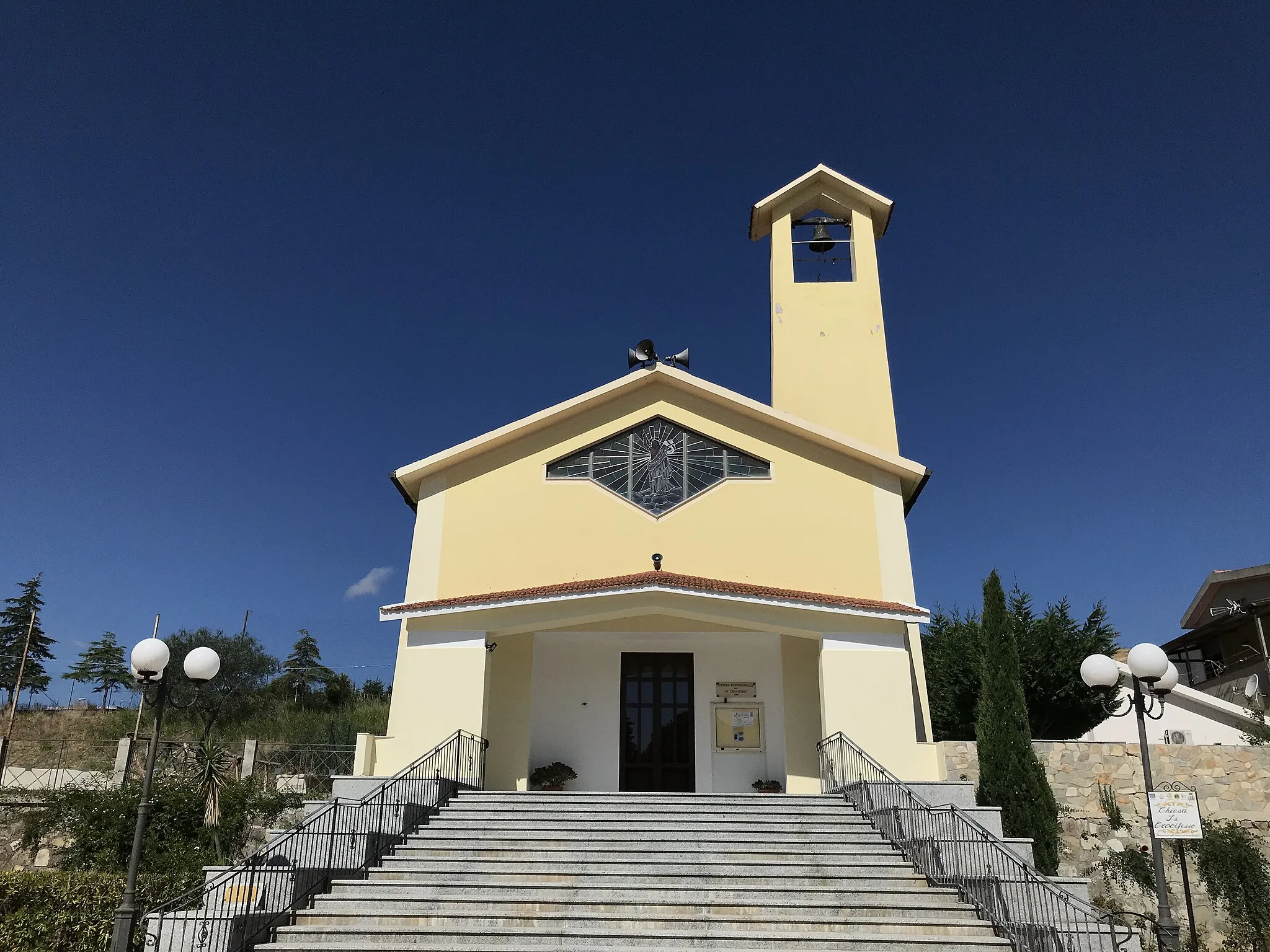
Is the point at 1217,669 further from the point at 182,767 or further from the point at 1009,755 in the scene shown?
the point at 182,767

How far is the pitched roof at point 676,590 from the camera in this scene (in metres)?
14.1

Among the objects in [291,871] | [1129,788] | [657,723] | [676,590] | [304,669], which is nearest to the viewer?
[291,871]

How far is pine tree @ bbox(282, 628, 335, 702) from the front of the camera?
37375 millimetres

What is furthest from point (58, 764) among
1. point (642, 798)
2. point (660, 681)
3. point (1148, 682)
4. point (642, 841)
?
point (1148, 682)

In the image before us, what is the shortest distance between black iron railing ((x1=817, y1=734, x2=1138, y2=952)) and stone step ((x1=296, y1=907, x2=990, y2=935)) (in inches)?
15.6

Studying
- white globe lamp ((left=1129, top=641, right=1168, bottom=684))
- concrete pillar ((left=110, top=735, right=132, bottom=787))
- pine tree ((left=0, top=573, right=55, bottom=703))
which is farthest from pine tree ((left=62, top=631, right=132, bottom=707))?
white globe lamp ((left=1129, top=641, right=1168, bottom=684))

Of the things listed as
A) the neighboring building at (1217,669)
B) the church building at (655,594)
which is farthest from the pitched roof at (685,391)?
the neighboring building at (1217,669)

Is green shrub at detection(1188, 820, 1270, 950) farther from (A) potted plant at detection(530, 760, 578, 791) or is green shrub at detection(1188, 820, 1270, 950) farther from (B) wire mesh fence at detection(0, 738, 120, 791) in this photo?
(B) wire mesh fence at detection(0, 738, 120, 791)

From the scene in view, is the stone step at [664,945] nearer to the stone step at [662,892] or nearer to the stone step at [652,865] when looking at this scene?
the stone step at [662,892]

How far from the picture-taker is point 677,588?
46.1ft

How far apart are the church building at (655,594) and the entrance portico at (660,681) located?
33mm

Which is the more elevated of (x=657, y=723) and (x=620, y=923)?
(x=657, y=723)

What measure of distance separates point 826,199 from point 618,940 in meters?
18.6

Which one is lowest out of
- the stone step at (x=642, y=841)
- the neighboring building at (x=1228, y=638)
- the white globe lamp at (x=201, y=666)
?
the stone step at (x=642, y=841)
